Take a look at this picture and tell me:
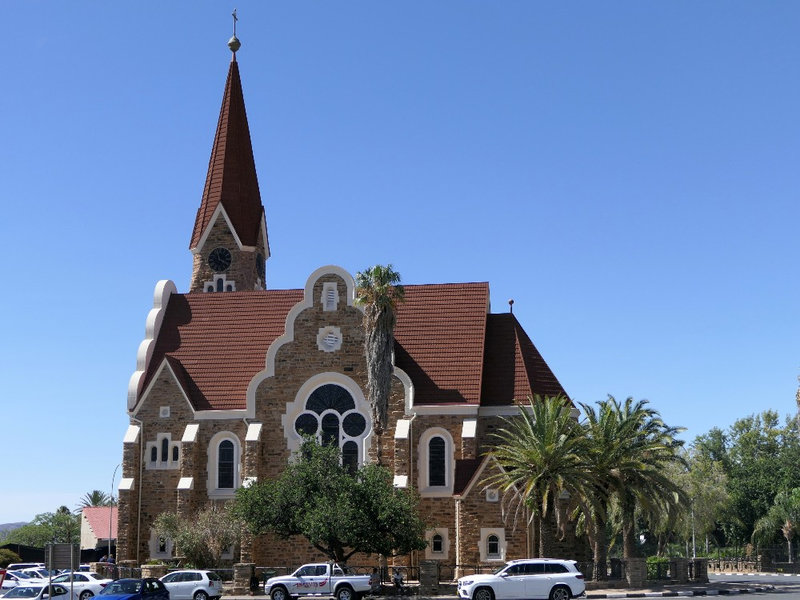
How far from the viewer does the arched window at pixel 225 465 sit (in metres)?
A: 50.7

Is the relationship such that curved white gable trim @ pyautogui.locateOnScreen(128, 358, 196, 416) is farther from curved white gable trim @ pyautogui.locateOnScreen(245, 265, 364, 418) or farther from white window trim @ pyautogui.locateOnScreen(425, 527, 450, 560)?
white window trim @ pyautogui.locateOnScreen(425, 527, 450, 560)

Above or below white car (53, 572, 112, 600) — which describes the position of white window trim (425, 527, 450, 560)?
above

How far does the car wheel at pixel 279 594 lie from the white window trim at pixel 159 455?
582 inches

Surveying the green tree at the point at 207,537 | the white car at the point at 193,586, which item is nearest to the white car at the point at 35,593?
the white car at the point at 193,586

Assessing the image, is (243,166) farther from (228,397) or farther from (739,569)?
(739,569)

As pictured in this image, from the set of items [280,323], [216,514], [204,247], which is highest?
[204,247]

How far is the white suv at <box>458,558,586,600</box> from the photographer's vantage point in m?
34.0

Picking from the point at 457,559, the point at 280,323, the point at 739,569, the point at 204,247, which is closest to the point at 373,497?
the point at 457,559

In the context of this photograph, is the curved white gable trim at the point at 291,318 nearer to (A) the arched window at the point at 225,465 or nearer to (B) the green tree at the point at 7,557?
(A) the arched window at the point at 225,465

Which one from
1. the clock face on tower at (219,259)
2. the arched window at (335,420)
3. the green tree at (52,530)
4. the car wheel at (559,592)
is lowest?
the green tree at (52,530)

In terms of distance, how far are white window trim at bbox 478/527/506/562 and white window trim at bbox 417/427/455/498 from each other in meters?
2.61

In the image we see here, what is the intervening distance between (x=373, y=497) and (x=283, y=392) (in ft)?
34.6

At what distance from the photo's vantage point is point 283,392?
50.6 m

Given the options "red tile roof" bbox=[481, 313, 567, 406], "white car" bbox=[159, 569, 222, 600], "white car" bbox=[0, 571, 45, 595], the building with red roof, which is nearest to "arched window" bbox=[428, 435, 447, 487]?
"red tile roof" bbox=[481, 313, 567, 406]
